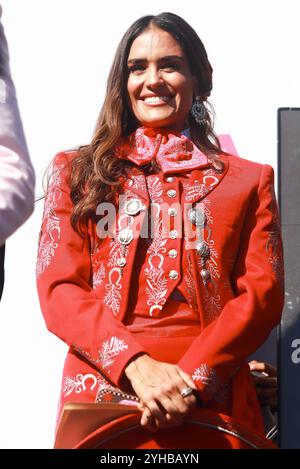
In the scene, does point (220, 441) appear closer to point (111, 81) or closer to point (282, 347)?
point (282, 347)

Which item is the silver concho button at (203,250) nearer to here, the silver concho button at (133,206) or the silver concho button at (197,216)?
the silver concho button at (197,216)

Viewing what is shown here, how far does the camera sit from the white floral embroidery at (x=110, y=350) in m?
2.54

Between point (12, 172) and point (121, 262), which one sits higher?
point (12, 172)

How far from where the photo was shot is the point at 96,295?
8.91 ft

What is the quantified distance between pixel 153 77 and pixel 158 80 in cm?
1

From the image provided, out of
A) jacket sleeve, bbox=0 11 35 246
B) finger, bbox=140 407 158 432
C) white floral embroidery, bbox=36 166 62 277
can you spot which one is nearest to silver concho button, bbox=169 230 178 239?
white floral embroidery, bbox=36 166 62 277

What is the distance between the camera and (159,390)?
8.10 feet

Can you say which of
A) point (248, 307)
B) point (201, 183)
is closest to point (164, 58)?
point (201, 183)

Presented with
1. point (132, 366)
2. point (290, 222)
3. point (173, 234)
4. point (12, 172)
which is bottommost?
point (132, 366)

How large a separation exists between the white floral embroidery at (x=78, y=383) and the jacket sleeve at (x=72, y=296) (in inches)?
1.9

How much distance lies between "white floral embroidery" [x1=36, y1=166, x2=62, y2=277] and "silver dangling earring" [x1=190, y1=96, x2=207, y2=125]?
381mm

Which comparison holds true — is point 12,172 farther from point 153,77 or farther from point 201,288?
point 153,77

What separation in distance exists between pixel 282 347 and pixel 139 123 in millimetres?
715

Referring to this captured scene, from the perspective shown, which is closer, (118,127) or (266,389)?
(118,127)
